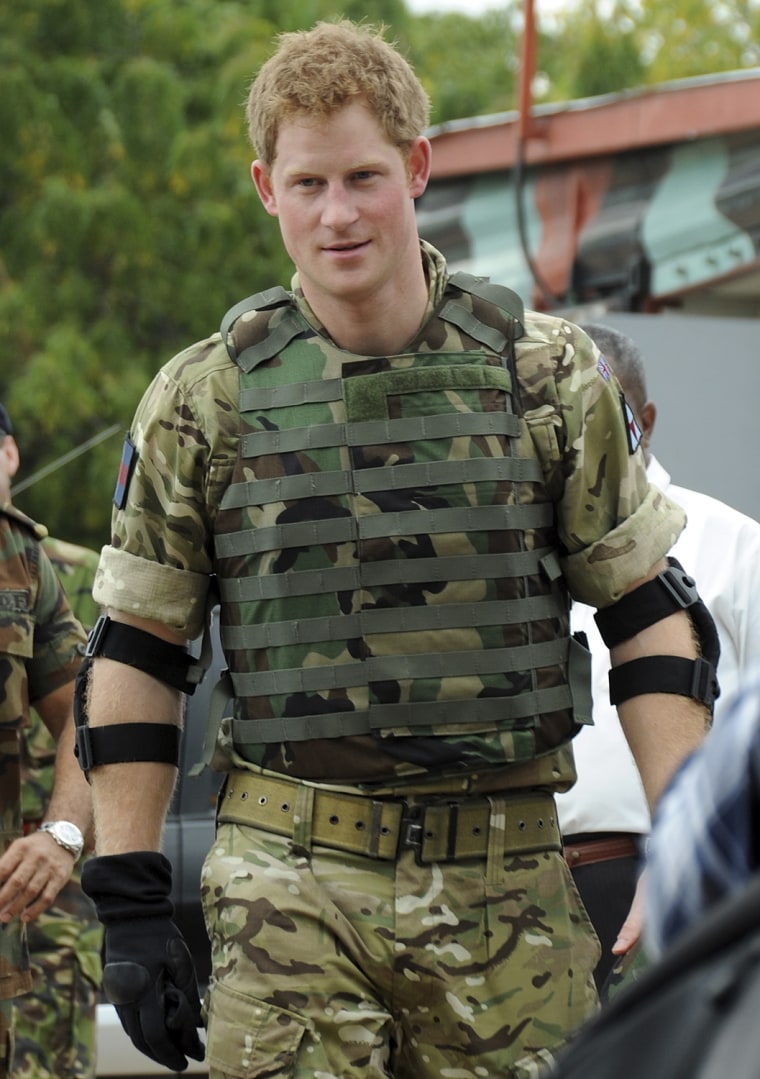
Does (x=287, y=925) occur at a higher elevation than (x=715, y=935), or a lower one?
lower

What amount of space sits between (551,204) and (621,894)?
5.13 meters

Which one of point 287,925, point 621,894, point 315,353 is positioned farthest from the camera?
point 621,894

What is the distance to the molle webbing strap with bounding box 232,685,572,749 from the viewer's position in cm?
367

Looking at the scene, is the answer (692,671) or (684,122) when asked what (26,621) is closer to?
(692,671)

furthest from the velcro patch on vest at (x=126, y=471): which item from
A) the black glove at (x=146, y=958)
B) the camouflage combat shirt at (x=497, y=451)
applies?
the black glove at (x=146, y=958)

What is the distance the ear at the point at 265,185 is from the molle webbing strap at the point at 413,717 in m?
0.97

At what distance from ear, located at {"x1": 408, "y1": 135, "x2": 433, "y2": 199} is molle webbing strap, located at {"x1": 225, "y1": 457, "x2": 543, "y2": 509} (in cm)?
54

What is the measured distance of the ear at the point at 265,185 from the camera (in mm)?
3900

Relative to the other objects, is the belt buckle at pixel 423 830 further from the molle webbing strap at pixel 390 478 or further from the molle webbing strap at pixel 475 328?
the molle webbing strap at pixel 475 328

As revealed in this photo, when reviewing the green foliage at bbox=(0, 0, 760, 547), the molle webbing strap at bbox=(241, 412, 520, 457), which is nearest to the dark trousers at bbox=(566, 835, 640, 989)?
the molle webbing strap at bbox=(241, 412, 520, 457)

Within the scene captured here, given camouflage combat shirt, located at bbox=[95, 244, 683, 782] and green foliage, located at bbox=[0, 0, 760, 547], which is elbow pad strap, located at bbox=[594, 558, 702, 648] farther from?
green foliage, located at bbox=[0, 0, 760, 547]

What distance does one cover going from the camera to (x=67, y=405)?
1705 centimetres

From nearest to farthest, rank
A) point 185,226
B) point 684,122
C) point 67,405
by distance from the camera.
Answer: point 684,122 → point 67,405 → point 185,226

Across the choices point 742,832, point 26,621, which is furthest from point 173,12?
point 742,832
